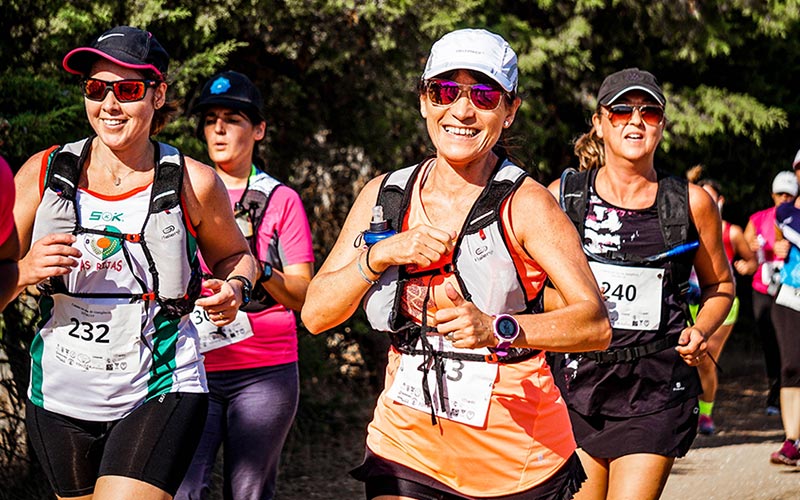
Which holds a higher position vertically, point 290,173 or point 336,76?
point 336,76

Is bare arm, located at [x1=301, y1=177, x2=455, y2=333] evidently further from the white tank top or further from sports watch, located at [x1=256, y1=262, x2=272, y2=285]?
sports watch, located at [x1=256, y1=262, x2=272, y2=285]

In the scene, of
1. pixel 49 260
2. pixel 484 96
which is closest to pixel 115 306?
pixel 49 260

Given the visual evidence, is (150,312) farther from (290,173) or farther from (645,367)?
(290,173)

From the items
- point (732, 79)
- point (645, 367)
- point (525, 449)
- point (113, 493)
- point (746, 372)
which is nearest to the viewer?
point (525, 449)

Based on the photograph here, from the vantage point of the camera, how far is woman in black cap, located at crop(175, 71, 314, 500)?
16.6 ft

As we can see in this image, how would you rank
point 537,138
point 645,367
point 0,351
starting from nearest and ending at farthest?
point 645,367
point 0,351
point 537,138

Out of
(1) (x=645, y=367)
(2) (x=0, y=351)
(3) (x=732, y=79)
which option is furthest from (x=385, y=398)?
(3) (x=732, y=79)

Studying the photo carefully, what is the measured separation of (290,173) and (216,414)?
454 centimetres

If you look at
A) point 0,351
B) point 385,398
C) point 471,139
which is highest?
point 471,139

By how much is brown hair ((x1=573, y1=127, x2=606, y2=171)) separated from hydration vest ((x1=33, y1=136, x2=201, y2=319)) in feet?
7.39

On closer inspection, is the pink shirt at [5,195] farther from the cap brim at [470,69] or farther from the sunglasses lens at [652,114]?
the sunglasses lens at [652,114]

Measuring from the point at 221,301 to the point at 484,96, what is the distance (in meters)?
1.12

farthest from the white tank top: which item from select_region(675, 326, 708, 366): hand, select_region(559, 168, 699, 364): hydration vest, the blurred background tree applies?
select_region(675, 326, 708, 366): hand

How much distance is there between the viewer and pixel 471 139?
3.51m
